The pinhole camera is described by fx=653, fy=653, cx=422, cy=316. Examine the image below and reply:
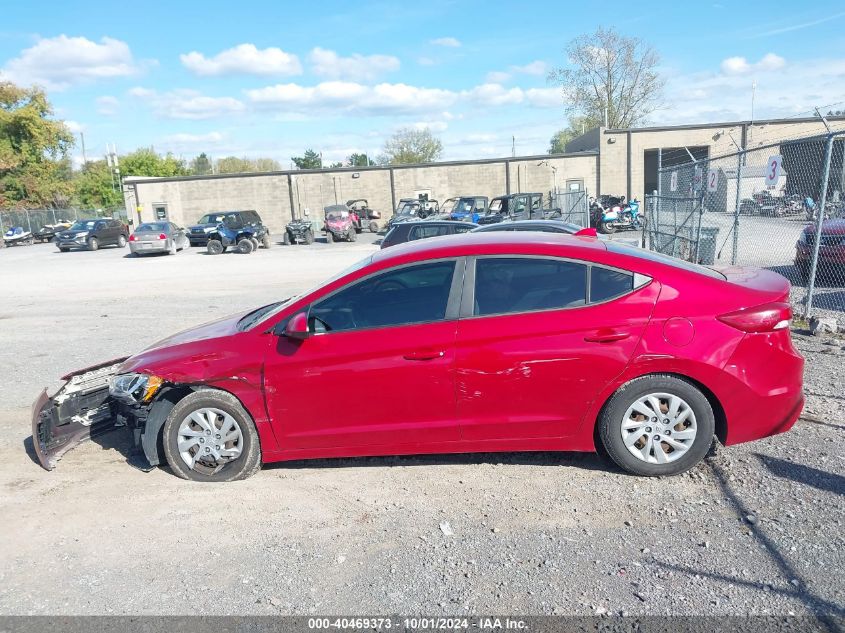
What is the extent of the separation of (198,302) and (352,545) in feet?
33.8

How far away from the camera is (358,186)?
44.7 meters

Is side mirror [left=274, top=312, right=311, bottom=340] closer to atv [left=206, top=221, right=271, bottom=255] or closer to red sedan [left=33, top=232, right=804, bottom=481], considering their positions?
red sedan [left=33, top=232, right=804, bottom=481]

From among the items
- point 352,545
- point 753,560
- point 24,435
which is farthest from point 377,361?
point 24,435

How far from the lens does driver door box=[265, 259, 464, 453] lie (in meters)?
4.19

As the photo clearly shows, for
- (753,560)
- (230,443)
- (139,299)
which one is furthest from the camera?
(139,299)

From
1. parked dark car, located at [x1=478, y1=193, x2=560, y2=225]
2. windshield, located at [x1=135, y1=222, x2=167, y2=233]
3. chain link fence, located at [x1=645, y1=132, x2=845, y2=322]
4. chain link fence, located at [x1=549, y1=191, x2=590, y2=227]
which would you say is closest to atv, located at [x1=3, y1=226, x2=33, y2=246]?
windshield, located at [x1=135, y1=222, x2=167, y2=233]

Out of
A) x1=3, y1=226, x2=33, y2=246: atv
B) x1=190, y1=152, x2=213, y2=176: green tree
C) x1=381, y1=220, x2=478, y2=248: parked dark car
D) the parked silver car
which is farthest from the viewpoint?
x1=190, y1=152, x2=213, y2=176: green tree

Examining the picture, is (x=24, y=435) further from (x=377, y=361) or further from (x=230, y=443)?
(x=377, y=361)

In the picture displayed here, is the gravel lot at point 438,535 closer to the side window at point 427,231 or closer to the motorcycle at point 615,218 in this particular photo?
the side window at point 427,231

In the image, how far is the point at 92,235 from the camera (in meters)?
33.4

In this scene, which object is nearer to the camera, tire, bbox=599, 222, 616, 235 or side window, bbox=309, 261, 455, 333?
side window, bbox=309, 261, 455, 333

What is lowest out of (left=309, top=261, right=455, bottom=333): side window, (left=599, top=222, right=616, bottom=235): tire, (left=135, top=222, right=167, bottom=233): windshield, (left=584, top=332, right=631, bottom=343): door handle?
(left=599, top=222, right=616, bottom=235): tire

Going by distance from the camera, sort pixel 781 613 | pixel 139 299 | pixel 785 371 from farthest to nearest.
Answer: pixel 139 299
pixel 785 371
pixel 781 613

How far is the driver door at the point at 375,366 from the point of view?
419 centimetres
